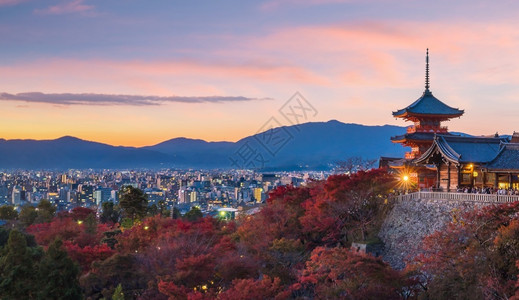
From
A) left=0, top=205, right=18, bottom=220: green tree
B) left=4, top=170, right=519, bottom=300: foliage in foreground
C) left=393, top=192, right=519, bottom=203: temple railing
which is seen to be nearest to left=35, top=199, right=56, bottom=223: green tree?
left=0, top=205, right=18, bottom=220: green tree

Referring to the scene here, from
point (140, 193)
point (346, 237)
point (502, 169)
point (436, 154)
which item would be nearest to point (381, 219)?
point (346, 237)

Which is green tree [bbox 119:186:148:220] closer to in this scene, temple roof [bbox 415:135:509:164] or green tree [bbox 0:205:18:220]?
green tree [bbox 0:205:18:220]

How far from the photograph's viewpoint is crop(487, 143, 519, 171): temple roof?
2834cm

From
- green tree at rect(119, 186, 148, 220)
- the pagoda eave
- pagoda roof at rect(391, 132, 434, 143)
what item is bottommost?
green tree at rect(119, 186, 148, 220)

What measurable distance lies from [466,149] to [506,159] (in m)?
2.35

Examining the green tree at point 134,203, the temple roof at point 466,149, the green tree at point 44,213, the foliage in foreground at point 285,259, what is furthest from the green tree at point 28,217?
the temple roof at point 466,149

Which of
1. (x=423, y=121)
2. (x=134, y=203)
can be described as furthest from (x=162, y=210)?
(x=423, y=121)

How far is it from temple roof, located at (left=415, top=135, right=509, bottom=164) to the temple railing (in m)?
2.79

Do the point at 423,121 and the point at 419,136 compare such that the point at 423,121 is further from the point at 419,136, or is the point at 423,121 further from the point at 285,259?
the point at 285,259

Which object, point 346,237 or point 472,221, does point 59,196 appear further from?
A: point 472,221

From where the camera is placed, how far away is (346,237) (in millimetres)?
32250

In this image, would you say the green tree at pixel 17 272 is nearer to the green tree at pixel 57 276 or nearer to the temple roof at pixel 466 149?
the green tree at pixel 57 276

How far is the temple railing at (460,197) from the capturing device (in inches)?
937

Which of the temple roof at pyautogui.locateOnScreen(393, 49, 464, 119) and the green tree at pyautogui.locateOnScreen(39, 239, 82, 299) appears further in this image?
the temple roof at pyautogui.locateOnScreen(393, 49, 464, 119)
